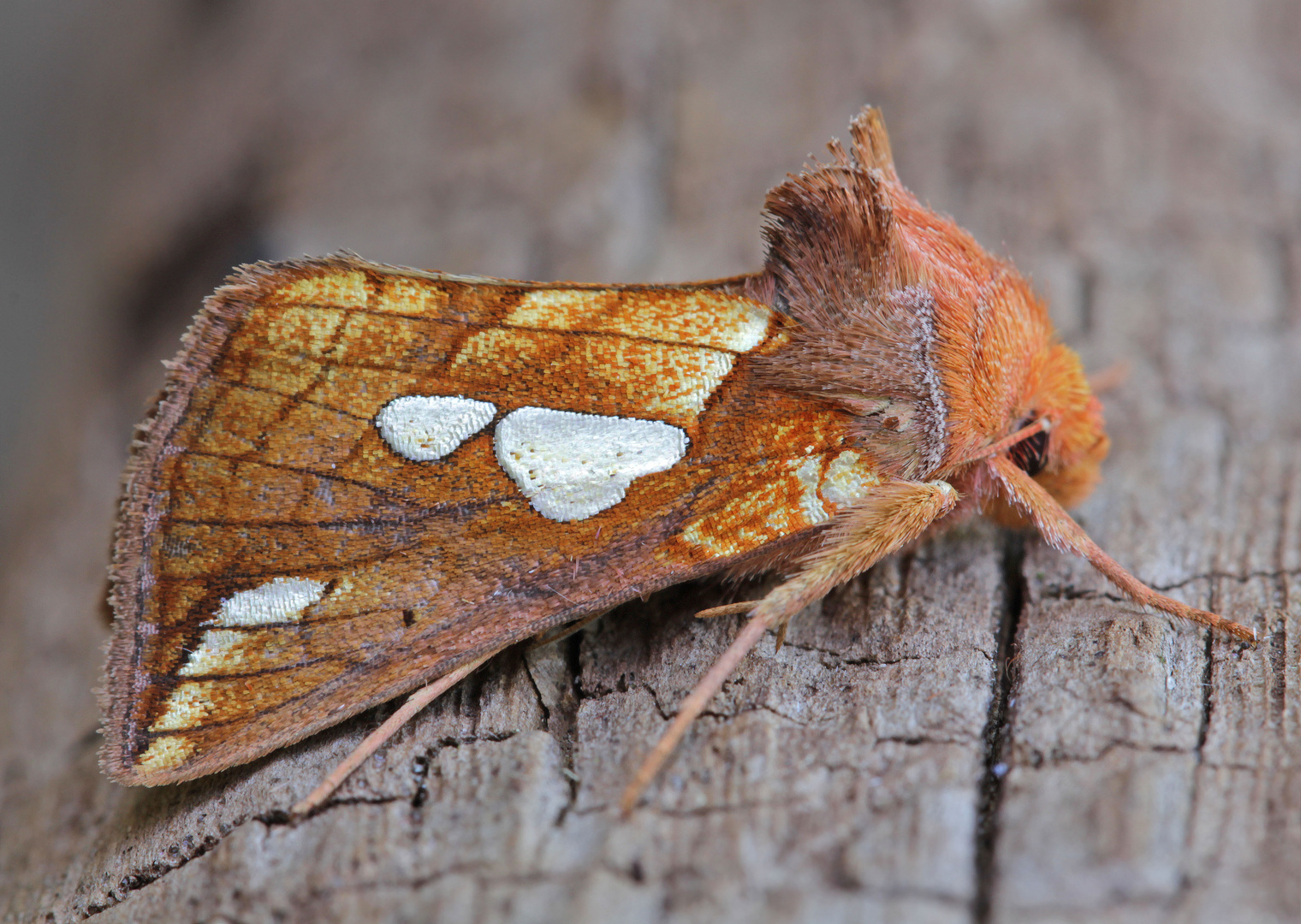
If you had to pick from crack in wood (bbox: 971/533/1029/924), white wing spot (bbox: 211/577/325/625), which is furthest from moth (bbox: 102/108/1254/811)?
crack in wood (bbox: 971/533/1029/924)

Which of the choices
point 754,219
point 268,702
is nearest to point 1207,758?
point 268,702

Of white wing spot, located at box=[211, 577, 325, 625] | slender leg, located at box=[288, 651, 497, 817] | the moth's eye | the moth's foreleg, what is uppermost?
the moth's eye

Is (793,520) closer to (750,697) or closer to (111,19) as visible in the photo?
(750,697)

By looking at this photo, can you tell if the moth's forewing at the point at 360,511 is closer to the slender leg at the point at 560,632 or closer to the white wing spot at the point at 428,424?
the white wing spot at the point at 428,424

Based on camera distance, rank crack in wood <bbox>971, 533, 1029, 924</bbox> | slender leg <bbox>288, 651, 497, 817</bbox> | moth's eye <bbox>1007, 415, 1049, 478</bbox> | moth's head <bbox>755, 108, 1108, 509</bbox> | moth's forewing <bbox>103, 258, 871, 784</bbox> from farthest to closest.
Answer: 1. moth's eye <bbox>1007, 415, 1049, 478</bbox>
2. moth's head <bbox>755, 108, 1108, 509</bbox>
3. moth's forewing <bbox>103, 258, 871, 784</bbox>
4. slender leg <bbox>288, 651, 497, 817</bbox>
5. crack in wood <bbox>971, 533, 1029, 924</bbox>

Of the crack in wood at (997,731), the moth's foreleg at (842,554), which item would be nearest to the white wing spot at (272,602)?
the moth's foreleg at (842,554)

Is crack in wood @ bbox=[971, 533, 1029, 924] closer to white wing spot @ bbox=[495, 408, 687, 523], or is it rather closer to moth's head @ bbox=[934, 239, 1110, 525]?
moth's head @ bbox=[934, 239, 1110, 525]
